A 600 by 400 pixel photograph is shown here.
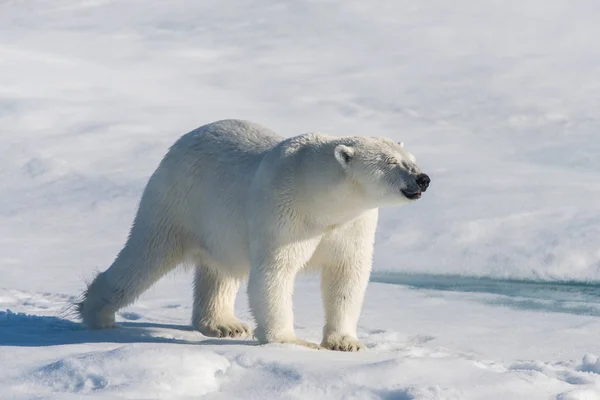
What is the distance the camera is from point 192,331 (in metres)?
5.58

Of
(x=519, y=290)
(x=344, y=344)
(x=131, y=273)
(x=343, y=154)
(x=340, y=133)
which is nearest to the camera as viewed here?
(x=343, y=154)

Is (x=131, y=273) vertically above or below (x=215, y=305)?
above

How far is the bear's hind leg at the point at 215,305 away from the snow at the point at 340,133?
12 centimetres

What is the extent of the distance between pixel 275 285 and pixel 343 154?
71 cm

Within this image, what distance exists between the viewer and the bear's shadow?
487cm

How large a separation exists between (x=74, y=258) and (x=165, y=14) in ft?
47.8

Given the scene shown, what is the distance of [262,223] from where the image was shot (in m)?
4.62

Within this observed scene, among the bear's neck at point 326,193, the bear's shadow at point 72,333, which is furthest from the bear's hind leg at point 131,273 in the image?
the bear's neck at point 326,193

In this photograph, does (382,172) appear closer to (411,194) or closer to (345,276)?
(411,194)

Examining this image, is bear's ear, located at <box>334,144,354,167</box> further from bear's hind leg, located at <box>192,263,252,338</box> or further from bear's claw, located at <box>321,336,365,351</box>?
bear's hind leg, located at <box>192,263,252,338</box>

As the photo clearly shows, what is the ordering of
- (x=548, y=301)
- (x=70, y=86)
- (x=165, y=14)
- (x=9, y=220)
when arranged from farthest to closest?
(x=165, y=14), (x=70, y=86), (x=9, y=220), (x=548, y=301)

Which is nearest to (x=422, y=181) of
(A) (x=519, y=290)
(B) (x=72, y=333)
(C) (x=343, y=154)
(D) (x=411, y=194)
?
(D) (x=411, y=194)

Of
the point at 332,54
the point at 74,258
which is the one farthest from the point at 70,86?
the point at 74,258

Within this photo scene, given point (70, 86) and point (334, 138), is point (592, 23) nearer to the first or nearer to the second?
point (70, 86)
